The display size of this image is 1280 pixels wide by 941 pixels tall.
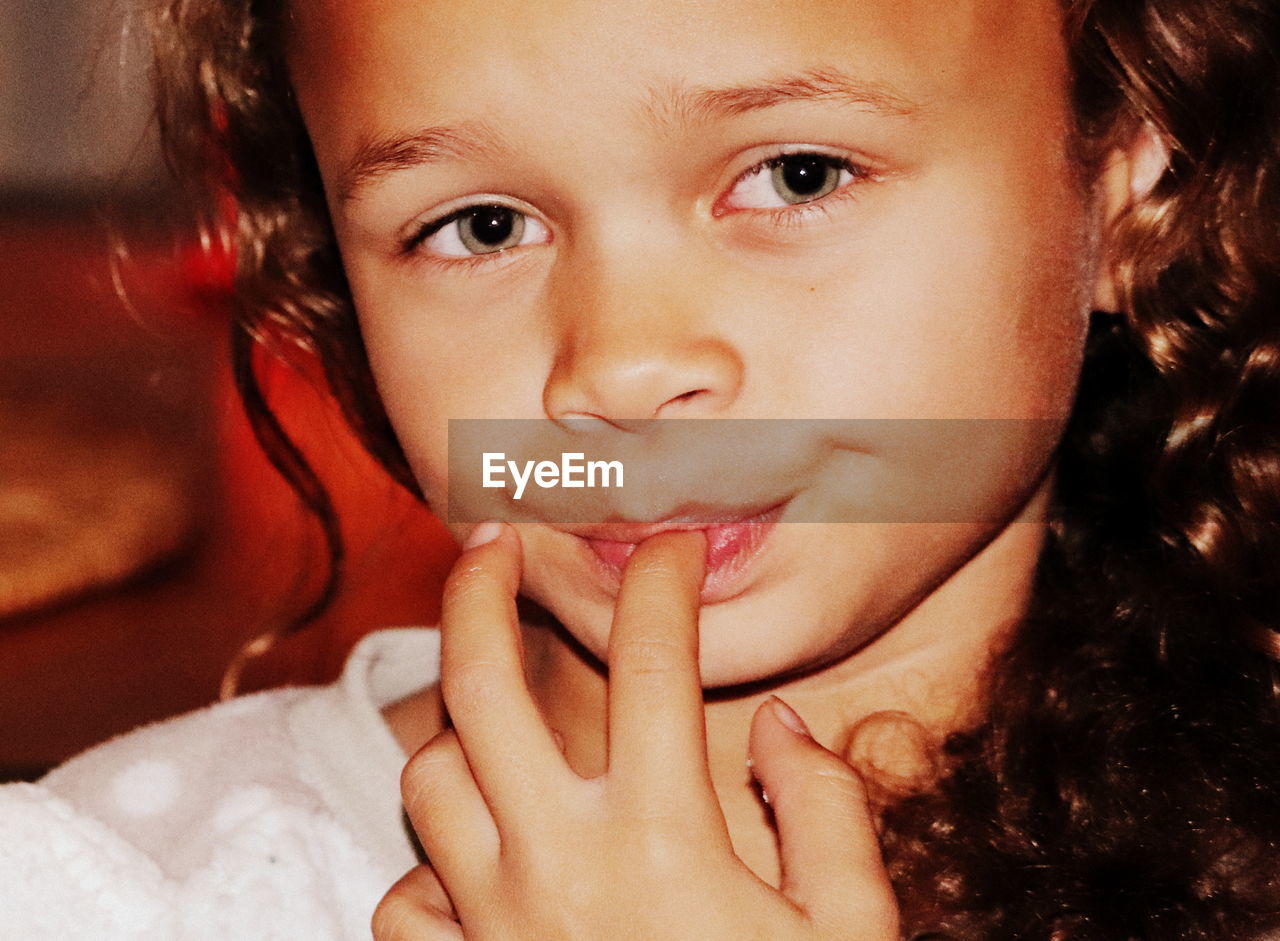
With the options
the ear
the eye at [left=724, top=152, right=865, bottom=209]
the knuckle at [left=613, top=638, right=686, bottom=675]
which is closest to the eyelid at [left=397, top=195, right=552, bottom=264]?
the eye at [left=724, top=152, right=865, bottom=209]

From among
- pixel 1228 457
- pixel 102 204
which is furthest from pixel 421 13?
pixel 102 204

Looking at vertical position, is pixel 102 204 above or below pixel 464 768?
above

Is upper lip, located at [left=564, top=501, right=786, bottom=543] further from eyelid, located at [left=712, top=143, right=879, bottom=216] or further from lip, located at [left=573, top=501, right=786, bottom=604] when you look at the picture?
eyelid, located at [left=712, top=143, right=879, bottom=216]

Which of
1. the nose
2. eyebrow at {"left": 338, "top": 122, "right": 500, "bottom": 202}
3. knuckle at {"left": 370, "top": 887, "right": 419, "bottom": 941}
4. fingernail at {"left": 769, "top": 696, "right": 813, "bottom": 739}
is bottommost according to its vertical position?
knuckle at {"left": 370, "top": 887, "right": 419, "bottom": 941}

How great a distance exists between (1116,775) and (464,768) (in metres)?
0.36

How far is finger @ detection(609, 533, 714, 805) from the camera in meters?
0.68

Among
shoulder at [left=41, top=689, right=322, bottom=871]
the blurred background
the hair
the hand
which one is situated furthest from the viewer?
the blurred background

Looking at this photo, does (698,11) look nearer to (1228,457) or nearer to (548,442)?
(548,442)

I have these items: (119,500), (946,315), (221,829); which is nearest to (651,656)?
(946,315)

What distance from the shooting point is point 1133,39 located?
0.82 metres

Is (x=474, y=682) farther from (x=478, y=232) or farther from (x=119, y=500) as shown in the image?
(x=119, y=500)

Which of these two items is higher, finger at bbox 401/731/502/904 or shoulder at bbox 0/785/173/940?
finger at bbox 401/731/502/904

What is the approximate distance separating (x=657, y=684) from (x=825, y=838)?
0.11 m

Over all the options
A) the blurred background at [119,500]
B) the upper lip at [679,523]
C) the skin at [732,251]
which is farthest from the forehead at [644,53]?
the blurred background at [119,500]
